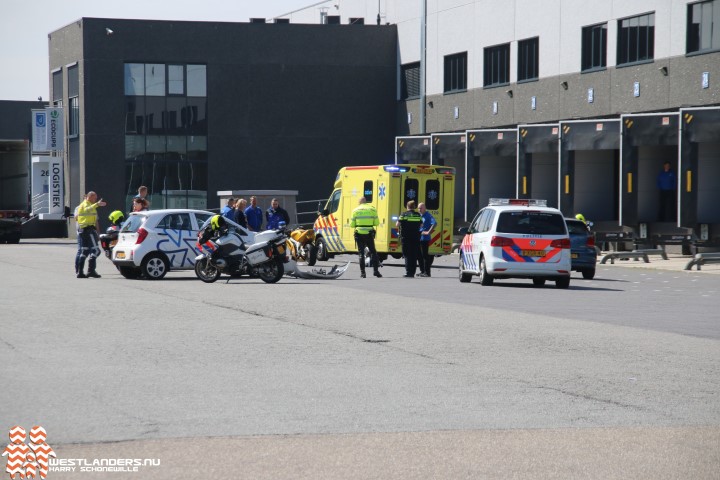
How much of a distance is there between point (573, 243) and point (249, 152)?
104ft

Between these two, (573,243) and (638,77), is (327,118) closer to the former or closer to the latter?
(638,77)

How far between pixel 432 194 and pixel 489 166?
658 inches

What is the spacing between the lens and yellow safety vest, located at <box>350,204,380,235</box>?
29.5 meters

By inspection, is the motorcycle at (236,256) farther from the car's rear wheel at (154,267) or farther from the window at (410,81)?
the window at (410,81)

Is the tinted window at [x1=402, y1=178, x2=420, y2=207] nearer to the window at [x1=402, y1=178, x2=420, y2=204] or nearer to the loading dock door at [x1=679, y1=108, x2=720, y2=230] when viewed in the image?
the window at [x1=402, y1=178, x2=420, y2=204]

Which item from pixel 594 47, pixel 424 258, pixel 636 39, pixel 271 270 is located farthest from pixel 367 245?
pixel 594 47

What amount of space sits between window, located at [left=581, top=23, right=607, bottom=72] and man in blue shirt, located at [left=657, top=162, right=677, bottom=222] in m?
5.22

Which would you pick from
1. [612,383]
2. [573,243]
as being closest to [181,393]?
[612,383]

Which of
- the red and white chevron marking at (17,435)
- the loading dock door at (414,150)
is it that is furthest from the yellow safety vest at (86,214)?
the loading dock door at (414,150)

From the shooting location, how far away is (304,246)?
34750mm

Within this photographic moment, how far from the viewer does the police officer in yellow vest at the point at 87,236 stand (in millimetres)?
27453

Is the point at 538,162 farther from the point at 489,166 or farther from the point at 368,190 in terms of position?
the point at 368,190

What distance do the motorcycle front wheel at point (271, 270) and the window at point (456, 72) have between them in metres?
27.8

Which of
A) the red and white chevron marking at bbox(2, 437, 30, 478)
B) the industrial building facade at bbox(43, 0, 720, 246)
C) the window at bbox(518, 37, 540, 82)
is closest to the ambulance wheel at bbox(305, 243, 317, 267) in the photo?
the industrial building facade at bbox(43, 0, 720, 246)
